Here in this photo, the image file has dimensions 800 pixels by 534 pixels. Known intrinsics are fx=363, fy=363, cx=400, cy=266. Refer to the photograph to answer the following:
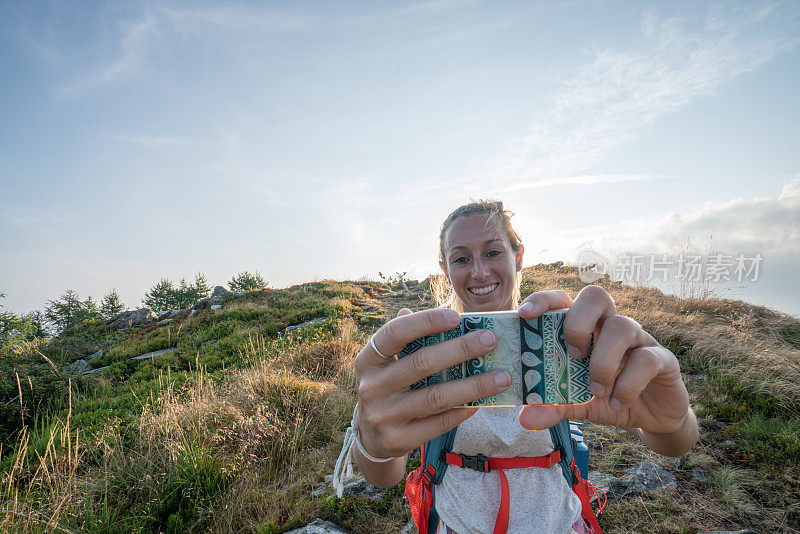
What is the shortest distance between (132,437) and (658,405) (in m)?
6.58

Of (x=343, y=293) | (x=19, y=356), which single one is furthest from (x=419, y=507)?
(x=343, y=293)

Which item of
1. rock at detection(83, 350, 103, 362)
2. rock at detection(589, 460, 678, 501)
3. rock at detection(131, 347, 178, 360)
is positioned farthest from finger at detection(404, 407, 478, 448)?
rock at detection(83, 350, 103, 362)

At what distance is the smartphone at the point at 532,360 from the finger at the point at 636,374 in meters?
0.12

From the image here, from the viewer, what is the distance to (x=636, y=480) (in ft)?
13.1

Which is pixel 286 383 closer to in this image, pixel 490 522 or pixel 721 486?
pixel 490 522

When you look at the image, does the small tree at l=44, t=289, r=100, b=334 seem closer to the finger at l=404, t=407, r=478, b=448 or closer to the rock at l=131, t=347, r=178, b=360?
the rock at l=131, t=347, r=178, b=360

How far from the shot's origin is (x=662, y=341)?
7.25 m

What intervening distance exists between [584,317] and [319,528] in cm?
361

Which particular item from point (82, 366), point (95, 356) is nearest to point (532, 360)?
point (82, 366)

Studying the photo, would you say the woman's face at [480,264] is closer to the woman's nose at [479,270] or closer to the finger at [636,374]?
the woman's nose at [479,270]

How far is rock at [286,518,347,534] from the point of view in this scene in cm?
348

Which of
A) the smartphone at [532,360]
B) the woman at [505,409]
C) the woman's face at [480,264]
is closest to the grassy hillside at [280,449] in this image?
the woman at [505,409]

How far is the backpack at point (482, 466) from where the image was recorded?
1973mm

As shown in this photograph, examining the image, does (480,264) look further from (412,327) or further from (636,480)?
(636,480)
